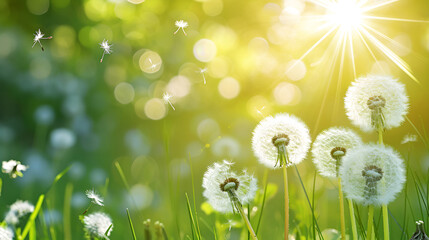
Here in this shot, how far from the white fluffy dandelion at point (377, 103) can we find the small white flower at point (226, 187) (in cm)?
36

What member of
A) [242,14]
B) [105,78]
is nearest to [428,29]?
[242,14]

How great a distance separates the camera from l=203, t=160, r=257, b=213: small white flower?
1244mm

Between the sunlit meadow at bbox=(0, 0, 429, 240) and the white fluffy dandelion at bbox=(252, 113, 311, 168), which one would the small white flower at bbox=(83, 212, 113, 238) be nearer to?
the white fluffy dandelion at bbox=(252, 113, 311, 168)

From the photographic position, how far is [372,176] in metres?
1.09

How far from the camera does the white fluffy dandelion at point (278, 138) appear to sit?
133cm

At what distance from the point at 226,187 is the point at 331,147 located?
0.34m

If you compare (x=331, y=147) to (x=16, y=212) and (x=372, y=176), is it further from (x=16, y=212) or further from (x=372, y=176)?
(x=16, y=212)

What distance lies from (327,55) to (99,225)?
210 inches

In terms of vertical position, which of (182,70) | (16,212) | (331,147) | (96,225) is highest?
(182,70)

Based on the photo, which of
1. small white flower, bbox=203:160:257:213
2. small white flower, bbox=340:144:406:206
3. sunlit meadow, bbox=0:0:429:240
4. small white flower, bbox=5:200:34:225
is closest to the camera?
small white flower, bbox=340:144:406:206

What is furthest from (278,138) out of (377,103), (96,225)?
(96,225)

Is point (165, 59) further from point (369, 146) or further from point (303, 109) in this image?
point (369, 146)

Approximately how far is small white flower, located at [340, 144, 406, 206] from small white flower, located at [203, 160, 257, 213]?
0.30 m

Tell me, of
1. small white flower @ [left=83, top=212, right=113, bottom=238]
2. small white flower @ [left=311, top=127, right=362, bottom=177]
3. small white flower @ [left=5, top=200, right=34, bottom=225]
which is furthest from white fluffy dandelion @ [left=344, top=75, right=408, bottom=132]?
small white flower @ [left=5, top=200, right=34, bottom=225]
